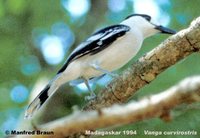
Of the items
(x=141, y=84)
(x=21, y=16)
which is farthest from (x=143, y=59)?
(x=21, y=16)

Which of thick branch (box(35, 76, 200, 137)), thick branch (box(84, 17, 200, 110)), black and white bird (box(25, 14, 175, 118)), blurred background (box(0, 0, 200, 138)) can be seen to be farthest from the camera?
blurred background (box(0, 0, 200, 138))

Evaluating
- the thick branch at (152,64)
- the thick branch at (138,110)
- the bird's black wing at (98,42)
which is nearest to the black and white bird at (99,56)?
the bird's black wing at (98,42)

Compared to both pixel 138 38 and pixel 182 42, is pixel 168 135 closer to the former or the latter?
pixel 138 38

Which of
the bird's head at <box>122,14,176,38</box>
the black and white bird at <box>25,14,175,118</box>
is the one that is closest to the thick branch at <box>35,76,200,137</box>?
the black and white bird at <box>25,14,175,118</box>

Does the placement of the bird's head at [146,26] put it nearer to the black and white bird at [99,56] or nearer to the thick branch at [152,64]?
the black and white bird at [99,56]

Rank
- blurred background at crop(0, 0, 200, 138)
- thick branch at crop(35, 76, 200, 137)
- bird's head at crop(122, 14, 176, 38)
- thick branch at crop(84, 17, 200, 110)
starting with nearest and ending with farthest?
thick branch at crop(35, 76, 200, 137)
thick branch at crop(84, 17, 200, 110)
bird's head at crop(122, 14, 176, 38)
blurred background at crop(0, 0, 200, 138)

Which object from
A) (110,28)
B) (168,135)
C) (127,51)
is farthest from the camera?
(168,135)

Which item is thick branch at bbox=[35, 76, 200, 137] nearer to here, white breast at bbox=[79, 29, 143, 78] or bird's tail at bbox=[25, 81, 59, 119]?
bird's tail at bbox=[25, 81, 59, 119]
